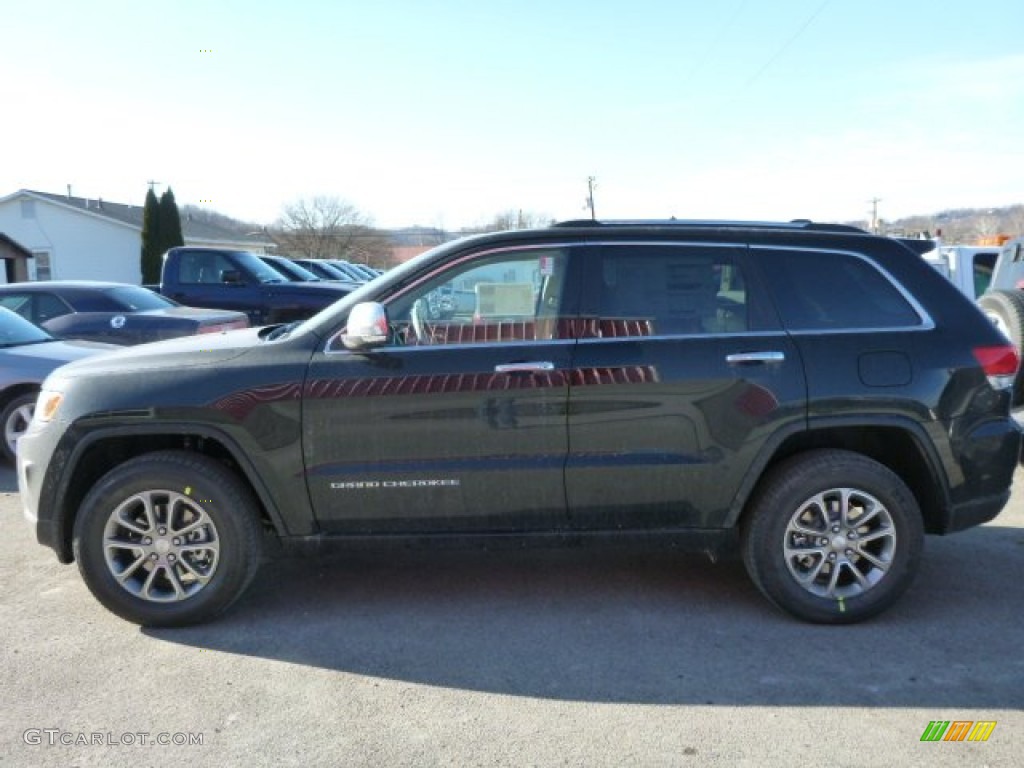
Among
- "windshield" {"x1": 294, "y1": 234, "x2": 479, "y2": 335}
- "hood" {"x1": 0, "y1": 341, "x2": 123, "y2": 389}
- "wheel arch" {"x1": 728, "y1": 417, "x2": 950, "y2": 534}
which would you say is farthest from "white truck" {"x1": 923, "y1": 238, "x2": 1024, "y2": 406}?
"hood" {"x1": 0, "y1": 341, "x2": 123, "y2": 389}

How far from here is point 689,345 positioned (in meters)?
4.07

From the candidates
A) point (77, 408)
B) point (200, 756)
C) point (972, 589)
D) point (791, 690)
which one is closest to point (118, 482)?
point (77, 408)

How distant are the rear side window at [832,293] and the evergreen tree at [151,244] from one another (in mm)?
40898

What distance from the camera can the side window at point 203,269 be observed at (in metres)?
13.7

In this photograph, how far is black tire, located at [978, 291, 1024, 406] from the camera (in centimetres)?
722

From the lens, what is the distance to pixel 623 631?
406 centimetres

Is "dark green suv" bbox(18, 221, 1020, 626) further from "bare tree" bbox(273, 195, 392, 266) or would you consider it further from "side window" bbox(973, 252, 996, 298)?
"bare tree" bbox(273, 195, 392, 266)

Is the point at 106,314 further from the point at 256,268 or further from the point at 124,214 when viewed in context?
the point at 124,214

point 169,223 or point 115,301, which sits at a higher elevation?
point 169,223

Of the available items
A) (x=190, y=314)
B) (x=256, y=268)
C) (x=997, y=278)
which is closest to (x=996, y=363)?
(x=997, y=278)

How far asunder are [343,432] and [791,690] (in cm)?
228

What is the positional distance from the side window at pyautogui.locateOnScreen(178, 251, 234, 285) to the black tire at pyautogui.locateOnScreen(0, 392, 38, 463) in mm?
6459

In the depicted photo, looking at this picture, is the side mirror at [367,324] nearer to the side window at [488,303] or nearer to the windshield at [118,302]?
the side window at [488,303]

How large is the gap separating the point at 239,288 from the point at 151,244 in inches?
1223
